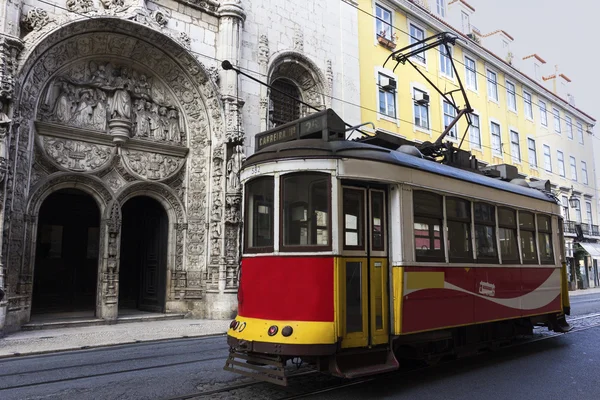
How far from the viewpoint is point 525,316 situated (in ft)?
27.3

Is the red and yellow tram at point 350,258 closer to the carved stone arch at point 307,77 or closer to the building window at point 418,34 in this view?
the carved stone arch at point 307,77

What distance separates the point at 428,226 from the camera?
646cm

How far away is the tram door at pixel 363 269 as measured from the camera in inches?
218

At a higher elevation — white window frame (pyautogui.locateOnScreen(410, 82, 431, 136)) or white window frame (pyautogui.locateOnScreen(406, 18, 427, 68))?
white window frame (pyautogui.locateOnScreen(406, 18, 427, 68))

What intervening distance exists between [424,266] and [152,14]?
1220cm

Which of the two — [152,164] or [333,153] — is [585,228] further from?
[333,153]

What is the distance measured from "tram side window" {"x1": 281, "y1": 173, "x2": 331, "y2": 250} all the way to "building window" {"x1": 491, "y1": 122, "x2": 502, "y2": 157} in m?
26.2

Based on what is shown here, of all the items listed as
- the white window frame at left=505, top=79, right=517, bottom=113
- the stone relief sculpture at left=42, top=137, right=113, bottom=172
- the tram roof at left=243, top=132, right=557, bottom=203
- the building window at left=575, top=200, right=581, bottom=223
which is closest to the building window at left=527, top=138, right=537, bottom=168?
the white window frame at left=505, top=79, right=517, bottom=113

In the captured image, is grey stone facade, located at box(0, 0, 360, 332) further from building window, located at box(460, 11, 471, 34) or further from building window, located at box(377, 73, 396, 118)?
building window, located at box(460, 11, 471, 34)

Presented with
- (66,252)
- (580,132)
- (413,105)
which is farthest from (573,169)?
(66,252)

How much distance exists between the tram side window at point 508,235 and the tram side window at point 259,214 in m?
4.16

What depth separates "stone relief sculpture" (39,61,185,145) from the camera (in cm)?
1374

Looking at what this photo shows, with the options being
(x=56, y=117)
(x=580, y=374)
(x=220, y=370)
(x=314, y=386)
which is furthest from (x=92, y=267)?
(x=580, y=374)

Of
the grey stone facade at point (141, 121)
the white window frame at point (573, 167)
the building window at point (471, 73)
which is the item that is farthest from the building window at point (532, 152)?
the grey stone facade at point (141, 121)
